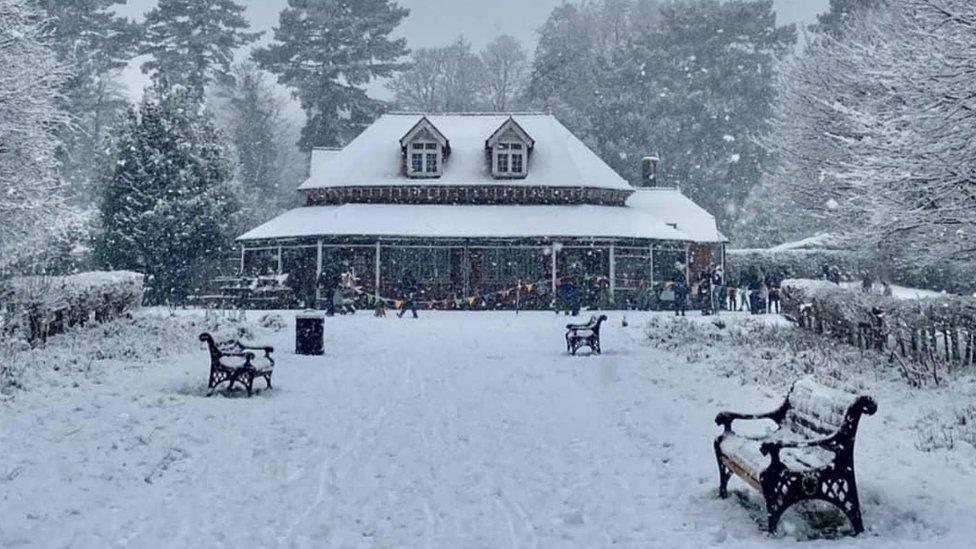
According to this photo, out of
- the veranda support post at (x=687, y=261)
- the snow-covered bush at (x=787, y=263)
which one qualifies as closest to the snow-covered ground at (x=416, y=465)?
the veranda support post at (x=687, y=261)

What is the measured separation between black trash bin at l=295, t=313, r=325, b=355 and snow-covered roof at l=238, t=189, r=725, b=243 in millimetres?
16087

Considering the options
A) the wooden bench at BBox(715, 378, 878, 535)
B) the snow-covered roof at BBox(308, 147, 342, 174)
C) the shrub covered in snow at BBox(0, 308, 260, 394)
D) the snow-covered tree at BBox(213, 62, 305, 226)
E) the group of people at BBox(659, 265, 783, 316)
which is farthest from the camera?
the snow-covered tree at BBox(213, 62, 305, 226)

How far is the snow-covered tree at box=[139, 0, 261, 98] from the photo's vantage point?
175ft

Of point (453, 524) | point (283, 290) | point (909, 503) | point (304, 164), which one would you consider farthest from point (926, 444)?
point (304, 164)

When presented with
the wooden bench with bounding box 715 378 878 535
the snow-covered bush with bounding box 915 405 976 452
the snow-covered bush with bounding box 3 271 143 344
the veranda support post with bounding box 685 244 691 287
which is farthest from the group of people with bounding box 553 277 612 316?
the wooden bench with bounding box 715 378 878 535

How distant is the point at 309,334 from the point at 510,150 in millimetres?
21077

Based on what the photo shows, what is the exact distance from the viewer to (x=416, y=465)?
7.69 m

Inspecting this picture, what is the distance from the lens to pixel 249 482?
7.05 m

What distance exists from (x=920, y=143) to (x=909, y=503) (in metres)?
7.92

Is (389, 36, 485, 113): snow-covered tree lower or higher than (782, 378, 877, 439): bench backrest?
higher

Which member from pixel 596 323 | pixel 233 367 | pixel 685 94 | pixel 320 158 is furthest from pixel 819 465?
pixel 685 94

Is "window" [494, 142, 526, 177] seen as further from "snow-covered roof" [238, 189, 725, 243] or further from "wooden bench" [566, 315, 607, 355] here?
"wooden bench" [566, 315, 607, 355]

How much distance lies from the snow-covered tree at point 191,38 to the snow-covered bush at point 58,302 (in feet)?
123

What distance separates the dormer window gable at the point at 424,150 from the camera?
35.3 metres
